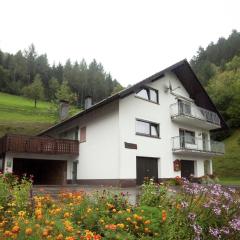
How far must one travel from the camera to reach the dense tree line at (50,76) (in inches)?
3359

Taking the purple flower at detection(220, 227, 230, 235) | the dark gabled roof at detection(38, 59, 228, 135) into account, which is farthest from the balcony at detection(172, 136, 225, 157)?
the purple flower at detection(220, 227, 230, 235)

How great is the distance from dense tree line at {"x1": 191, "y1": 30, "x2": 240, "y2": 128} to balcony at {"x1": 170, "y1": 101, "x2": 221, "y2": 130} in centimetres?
2273

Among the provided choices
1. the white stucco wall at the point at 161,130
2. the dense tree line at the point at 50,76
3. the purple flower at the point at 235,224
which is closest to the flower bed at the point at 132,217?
the purple flower at the point at 235,224

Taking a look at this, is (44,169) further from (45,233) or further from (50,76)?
(50,76)

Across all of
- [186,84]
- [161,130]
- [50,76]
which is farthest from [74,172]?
[50,76]

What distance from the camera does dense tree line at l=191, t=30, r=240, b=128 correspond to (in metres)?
51.6

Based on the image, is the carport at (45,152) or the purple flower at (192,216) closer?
the purple flower at (192,216)

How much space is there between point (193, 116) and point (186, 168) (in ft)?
14.3

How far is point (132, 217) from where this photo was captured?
5395 millimetres

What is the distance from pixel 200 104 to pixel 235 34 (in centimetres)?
6273

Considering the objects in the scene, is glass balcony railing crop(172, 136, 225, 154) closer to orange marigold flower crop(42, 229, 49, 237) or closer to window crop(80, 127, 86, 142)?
window crop(80, 127, 86, 142)

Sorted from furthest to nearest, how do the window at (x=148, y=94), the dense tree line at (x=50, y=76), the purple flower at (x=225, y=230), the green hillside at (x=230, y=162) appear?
the dense tree line at (x=50, y=76) < the green hillside at (x=230, y=162) < the window at (x=148, y=94) < the purple flower at (x=225, y=230)

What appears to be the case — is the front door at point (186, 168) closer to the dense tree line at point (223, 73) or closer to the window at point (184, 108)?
the window at point (184, 108)

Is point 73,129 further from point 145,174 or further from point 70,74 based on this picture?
point 70,74
